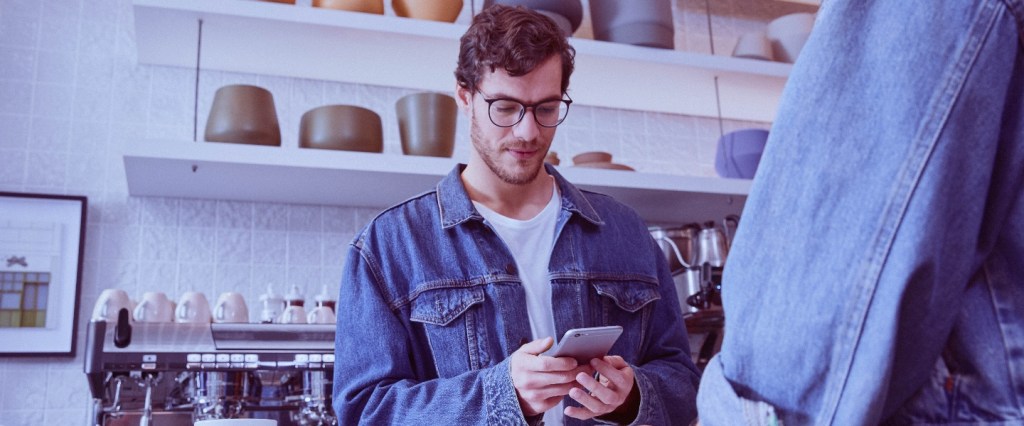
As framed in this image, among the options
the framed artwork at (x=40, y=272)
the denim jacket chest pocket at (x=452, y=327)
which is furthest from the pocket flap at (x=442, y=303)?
the framed artwork at (x=40, y=272)

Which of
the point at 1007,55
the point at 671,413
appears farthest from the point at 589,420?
the point at 1007,55

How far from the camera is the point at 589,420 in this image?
143cm

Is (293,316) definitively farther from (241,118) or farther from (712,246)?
(712,246)

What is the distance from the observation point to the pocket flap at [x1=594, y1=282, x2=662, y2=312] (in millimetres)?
1541

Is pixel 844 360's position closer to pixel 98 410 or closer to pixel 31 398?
pixel 98 410

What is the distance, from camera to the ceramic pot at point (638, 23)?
270 cm

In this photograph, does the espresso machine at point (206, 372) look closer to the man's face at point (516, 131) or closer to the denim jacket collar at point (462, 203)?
the denim jacket collar at point (462, 203)

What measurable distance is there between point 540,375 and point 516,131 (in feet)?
1.56

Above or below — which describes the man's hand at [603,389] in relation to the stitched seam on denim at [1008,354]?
below

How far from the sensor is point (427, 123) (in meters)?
2.41

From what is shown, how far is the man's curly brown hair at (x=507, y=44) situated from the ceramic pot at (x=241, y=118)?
0.87m

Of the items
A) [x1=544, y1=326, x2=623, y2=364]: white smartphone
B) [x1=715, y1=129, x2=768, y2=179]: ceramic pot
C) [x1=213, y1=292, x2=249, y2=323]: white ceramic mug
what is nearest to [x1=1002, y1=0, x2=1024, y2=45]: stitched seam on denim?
[x1=544, y1=326, x2=623, y2=364]: white smartphone

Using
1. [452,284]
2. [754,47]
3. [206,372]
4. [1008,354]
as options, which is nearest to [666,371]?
[452,284]

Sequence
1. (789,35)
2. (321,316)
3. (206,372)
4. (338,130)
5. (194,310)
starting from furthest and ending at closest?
(789,35) < (338,130) < (321,316) < (194,310) < (206,372)
